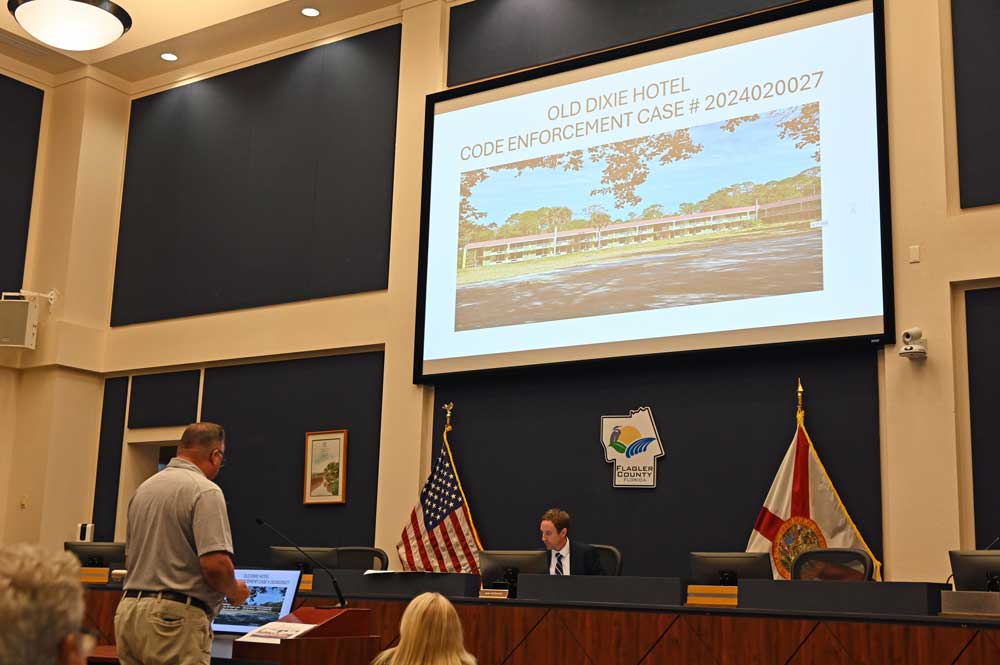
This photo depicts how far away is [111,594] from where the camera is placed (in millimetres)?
6742

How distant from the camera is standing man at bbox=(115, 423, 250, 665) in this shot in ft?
12.8

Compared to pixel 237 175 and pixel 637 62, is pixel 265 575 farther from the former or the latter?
pixel 237 175

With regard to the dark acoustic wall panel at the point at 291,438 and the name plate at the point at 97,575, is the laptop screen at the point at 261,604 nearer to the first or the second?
the name plate at the point at 97,575

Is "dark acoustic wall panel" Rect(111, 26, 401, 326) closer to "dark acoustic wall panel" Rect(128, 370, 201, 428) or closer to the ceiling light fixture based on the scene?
"dark acoustic wall panel" Rect(128, 370, 201, 428)

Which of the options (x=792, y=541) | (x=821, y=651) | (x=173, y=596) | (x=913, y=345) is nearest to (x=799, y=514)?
(x=792, y=541)

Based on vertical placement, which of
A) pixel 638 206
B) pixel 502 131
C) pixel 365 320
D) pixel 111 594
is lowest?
pixel 111 594

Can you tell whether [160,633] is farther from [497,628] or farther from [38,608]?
[38,608]

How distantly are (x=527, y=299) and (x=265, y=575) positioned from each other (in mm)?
3992

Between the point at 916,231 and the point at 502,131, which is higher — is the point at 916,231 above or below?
below

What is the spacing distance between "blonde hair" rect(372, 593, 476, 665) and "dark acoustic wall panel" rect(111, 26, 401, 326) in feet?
21.8

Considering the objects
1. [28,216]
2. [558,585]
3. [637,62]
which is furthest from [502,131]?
[28,216]

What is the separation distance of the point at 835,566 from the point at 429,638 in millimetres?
2979

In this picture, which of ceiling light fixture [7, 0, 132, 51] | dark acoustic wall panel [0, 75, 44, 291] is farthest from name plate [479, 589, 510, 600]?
dark acoustic wall panel [0, 75, 44, 291]

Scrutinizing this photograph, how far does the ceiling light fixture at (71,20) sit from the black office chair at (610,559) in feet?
18.7
